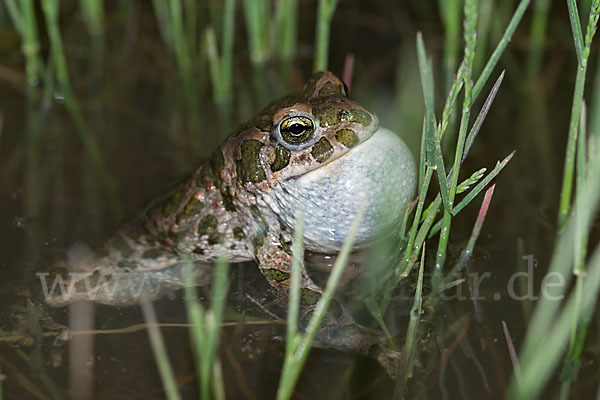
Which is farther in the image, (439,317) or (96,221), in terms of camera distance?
(96,221)

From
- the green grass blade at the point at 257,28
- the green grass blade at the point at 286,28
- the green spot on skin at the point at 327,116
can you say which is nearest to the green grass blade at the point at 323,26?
the green grass blade at the point at 286,28

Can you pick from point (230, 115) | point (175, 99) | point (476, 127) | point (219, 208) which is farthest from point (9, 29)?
point (476, 127)

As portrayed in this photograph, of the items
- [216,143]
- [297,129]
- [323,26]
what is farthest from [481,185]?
[216,143]

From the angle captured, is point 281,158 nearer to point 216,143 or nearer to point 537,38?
point 216,143

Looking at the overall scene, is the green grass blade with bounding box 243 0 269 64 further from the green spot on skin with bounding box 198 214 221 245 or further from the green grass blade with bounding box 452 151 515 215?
the green grass blade with bounding box 452 151 515 215

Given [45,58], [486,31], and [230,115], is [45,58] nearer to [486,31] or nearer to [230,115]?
[230,115]

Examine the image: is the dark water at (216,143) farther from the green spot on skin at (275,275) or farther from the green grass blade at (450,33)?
the green grass blade at (450,33)
